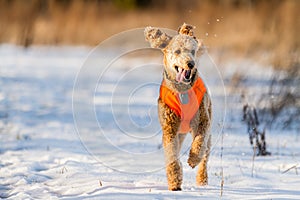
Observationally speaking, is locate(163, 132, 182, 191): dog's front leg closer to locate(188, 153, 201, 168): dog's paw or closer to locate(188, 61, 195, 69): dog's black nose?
locate(188, 153, 201, 168): dog's paw

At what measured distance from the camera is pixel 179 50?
4074 mm

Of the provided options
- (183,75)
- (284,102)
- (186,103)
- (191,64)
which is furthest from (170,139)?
(284,102)

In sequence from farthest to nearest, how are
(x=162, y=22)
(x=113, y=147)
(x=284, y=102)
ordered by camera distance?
(x=162, y=22) → (x=284, y=102) → (x=113, y=147)

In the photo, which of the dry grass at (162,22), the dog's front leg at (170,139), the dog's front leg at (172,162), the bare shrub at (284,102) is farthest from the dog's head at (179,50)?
the dry grass at (162,22)

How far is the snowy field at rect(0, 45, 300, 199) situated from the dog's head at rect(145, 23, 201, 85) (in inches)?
24.1

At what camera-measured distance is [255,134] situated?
563 cm

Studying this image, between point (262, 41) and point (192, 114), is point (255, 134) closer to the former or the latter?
point (192, 114)

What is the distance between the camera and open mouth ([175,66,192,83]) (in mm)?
4059

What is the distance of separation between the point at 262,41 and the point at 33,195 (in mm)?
9833

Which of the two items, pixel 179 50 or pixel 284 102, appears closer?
pixel 179 50

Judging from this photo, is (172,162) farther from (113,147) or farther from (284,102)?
(284,102)

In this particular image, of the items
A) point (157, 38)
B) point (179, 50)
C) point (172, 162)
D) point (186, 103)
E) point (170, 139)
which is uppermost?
point (157, 38)

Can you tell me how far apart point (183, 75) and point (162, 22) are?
16.0 metres

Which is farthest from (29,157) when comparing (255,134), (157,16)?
(157,16)
